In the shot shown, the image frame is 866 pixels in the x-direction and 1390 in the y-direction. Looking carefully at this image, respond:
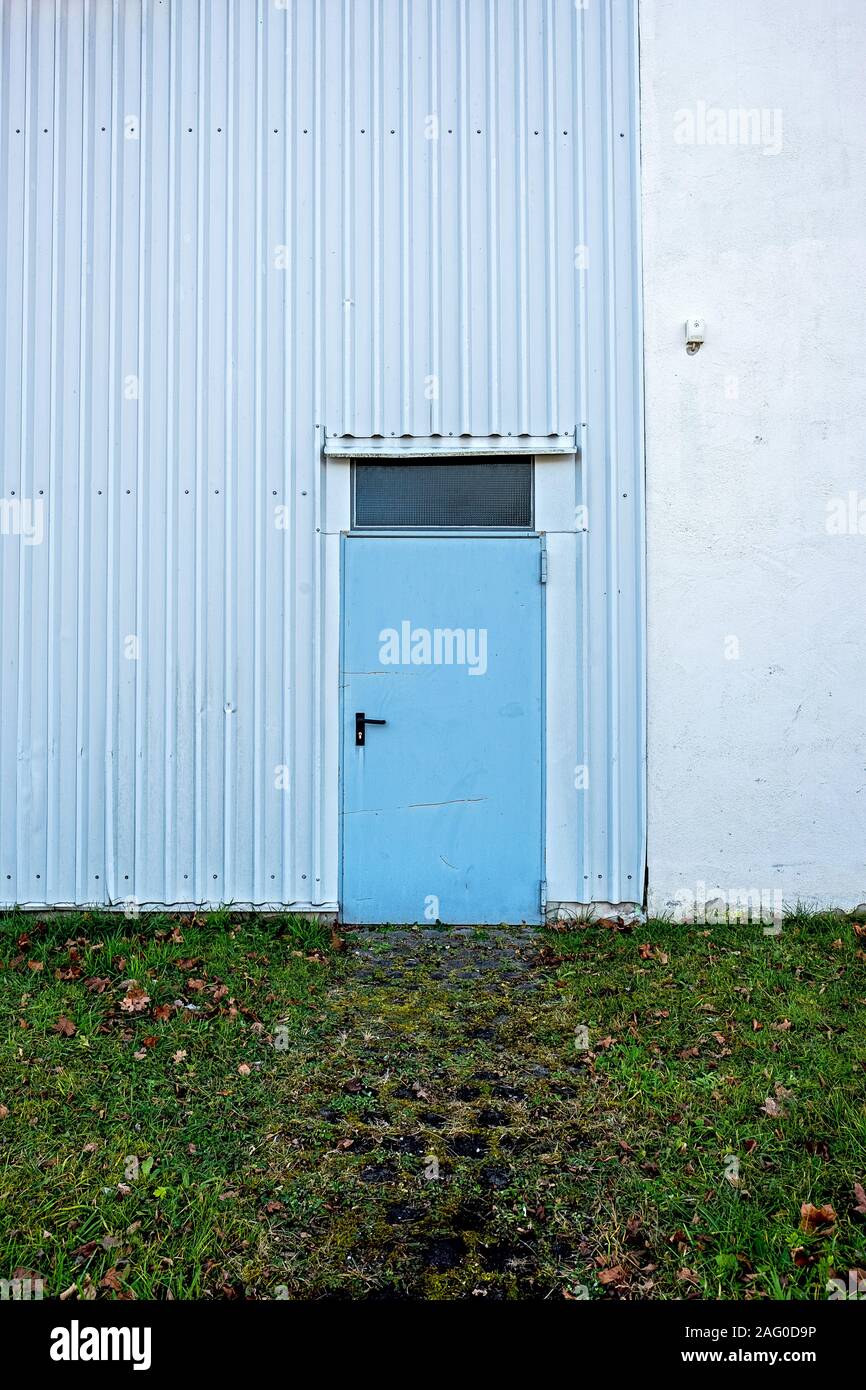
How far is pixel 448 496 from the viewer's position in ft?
19.4

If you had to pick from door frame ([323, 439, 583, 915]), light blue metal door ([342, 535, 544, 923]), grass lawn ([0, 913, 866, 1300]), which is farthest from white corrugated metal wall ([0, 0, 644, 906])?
grass lawn ([0, 913, 866, 1300])

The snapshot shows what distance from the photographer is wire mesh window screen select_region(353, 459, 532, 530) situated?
5.90 meters

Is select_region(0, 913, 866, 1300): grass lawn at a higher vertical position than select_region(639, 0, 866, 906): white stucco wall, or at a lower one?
lower

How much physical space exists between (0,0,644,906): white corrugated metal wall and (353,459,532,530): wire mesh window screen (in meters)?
0.26

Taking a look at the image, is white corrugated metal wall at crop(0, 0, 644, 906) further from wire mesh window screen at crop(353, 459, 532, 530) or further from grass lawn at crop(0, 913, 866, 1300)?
grass lawn at crop(0, 913, 866, 1300)

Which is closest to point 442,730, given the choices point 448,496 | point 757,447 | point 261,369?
point 448,496

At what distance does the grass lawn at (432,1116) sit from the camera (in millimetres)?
2586

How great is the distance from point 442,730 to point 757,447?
2.84 metres

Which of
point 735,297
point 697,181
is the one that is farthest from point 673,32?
point 735,297

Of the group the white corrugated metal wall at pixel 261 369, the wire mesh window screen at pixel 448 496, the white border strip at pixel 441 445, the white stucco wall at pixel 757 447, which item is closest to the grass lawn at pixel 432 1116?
the white stucco wall at pixel 757 447

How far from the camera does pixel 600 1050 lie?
13.1ft

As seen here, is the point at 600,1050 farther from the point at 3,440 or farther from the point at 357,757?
the point at 3,440

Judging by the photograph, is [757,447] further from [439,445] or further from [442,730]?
[442,730]

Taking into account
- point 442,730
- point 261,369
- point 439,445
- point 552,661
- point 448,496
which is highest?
point 261,369
